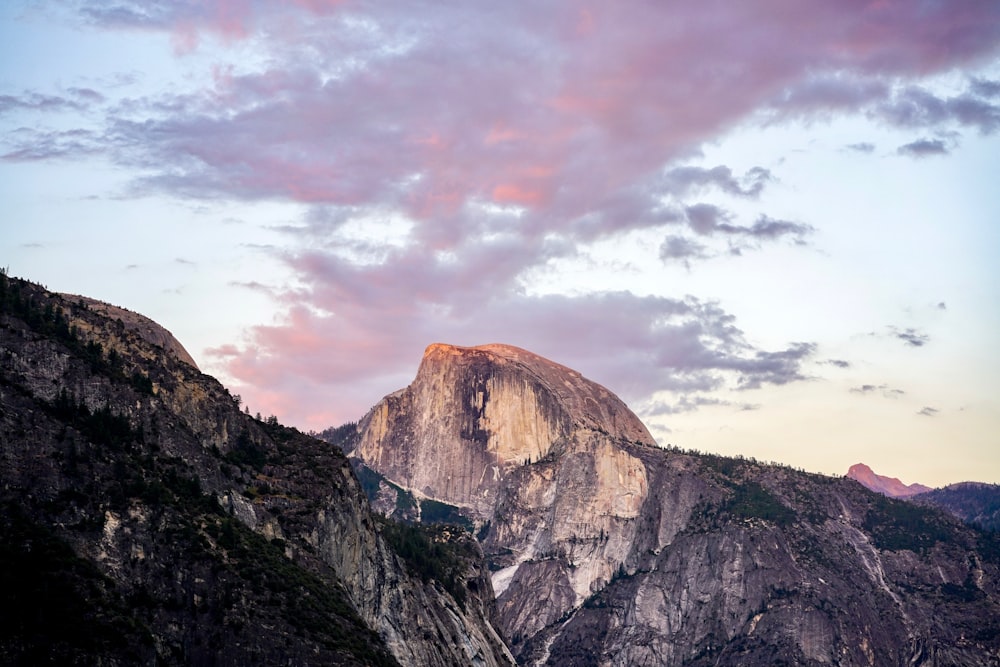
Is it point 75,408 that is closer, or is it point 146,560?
point 146,560

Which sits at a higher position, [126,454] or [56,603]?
[126,454]

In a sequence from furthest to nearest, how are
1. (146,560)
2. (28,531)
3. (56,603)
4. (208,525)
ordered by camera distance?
(208,525) < (146,560) < (28,531) < (56,603)

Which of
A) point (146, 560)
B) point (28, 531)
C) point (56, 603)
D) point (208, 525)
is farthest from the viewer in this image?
point (208, 525)

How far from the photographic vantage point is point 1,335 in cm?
19775

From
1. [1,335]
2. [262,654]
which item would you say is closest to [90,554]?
[262,654]

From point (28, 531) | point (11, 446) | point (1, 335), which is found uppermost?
point (1, 335)

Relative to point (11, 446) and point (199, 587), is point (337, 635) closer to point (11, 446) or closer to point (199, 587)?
point (199, 587)

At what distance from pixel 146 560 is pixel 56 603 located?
73.4 ft

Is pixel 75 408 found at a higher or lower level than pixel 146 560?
higher

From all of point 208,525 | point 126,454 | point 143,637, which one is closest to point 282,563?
point 208,525

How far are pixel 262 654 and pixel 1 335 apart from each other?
58341mm

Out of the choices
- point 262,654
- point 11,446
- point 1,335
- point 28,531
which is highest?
point 1,335

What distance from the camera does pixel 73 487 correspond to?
579ft

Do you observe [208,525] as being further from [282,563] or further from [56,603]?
[56,603]
